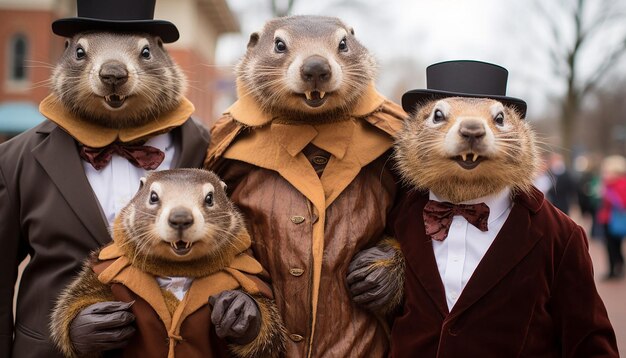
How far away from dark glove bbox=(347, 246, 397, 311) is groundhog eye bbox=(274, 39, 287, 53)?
114 centimetres

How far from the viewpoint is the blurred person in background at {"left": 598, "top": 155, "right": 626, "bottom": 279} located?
34.9 feet

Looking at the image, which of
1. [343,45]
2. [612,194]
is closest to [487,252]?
[343,45]

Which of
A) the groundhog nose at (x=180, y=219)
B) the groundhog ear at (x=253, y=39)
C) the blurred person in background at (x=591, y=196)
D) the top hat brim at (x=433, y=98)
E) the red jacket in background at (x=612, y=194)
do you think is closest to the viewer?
the groundhog nose at (x=180, y=219)

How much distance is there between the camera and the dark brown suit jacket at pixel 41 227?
329cm

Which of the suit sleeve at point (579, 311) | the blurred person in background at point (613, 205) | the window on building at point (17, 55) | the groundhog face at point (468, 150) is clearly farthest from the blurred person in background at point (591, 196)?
the window on building at point (17, 55)

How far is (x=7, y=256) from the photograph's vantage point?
3.44m

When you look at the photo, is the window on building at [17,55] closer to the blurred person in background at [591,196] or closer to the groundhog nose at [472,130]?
the blurred person in background at [591,196]

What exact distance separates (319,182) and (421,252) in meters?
0.62

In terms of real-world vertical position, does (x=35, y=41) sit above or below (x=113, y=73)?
below

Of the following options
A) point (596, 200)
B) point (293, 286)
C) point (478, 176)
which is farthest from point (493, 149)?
point (596, 200)

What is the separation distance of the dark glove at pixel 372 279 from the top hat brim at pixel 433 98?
0.80m

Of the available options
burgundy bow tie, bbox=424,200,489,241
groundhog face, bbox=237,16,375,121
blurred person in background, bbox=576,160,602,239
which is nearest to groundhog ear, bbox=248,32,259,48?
groundhog face, bbox=237,16,375,121

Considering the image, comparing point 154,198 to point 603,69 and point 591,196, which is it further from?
point 603,69

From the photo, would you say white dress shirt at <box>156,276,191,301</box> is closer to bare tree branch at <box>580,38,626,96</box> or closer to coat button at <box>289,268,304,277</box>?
coat button at <box>289,268,304,277</box>
